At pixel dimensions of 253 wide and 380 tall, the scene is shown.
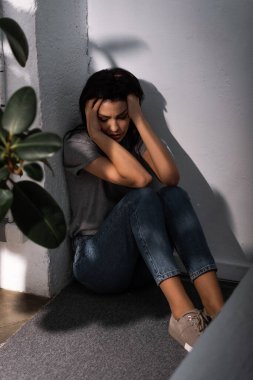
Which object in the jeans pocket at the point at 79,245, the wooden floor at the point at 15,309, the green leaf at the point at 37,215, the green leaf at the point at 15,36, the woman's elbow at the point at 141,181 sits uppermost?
the green leaf at the point at 15,36

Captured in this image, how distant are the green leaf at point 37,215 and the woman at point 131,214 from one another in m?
0.73

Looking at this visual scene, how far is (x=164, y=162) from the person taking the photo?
1.81 metres

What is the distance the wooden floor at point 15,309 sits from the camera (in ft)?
5.82

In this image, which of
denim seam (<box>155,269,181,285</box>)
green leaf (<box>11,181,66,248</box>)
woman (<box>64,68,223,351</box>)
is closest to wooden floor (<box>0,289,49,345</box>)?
woman (<box>64,68,223,351</box>)

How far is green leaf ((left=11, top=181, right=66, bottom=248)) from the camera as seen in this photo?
3.26ft

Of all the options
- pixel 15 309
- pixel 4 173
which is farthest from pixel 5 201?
pixel 15 309

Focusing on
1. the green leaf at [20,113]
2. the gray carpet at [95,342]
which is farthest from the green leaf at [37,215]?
the gray carpet at [95,342]

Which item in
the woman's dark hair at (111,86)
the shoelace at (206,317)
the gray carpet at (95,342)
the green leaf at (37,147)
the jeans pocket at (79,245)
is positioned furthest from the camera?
the jeans pocket at (79,245)

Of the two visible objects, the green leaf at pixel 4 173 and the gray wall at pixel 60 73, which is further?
the gray wall at pixel 60 73

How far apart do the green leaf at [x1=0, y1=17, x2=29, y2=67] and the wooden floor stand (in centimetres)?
105

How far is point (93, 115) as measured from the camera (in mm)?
1779

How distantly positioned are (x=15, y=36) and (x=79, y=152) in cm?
79

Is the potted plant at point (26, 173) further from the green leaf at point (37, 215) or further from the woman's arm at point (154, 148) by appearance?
the woman's arm at point (154, 148)

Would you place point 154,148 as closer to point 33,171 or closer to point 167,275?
point 167,275
